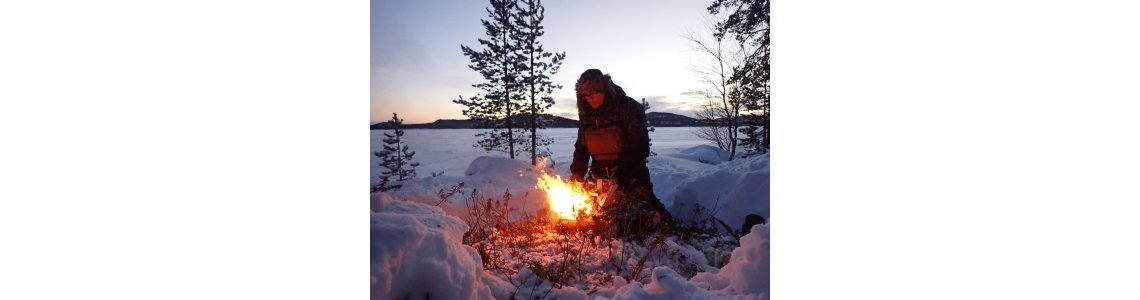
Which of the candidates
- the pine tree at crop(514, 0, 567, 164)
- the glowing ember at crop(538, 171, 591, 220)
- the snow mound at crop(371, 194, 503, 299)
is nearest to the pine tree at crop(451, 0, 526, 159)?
the pine tree at crop(514, 0, 567, 164)

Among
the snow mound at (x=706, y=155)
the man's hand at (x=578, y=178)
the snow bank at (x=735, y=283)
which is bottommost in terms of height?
the snow bank at (x=735, y=283)

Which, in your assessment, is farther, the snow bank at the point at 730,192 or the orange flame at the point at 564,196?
the snow bank at the point at 730,192

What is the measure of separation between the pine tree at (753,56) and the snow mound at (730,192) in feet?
1.99

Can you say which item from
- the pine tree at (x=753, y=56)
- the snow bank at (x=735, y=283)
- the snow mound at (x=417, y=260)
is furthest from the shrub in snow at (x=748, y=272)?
the snow mound at (x=417, y=260)

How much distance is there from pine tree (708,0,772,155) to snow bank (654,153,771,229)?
604 mm

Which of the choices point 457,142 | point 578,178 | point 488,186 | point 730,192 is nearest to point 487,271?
point 457,142

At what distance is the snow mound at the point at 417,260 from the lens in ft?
5.39

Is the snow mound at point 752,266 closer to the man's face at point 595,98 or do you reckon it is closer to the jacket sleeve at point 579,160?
the man's face at point 595,98

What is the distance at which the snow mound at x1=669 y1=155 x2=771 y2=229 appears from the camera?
344 centimetres

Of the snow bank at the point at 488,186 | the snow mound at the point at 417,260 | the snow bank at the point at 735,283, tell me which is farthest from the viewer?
the snow bank at the point at 488,186
